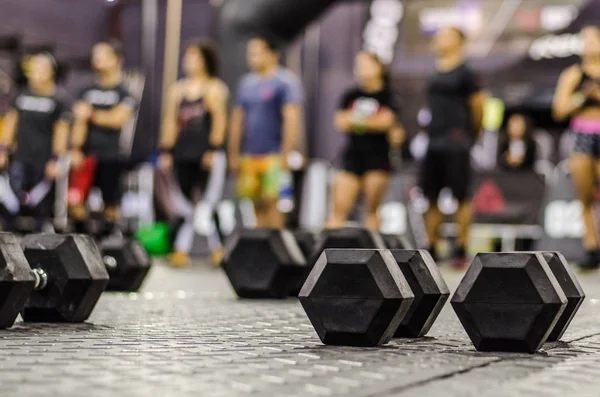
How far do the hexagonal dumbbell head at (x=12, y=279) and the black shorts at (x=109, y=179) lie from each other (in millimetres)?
4660

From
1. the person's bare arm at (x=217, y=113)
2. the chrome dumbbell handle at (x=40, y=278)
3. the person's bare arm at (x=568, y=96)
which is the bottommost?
the chrome dumbbell handle at (x=40, y=278)

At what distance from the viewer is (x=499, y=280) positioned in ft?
5.03

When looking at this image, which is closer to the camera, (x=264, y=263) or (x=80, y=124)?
(x=264, y=263)

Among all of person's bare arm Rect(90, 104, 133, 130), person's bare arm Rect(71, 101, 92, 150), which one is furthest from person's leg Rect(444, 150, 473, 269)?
person's bare arm Rect(71, 101, 92, 150)

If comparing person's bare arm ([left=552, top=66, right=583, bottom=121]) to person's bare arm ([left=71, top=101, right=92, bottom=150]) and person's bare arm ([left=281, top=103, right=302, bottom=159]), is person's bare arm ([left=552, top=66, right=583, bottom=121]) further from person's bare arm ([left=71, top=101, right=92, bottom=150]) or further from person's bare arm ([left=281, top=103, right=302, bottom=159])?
person's bare arm ([left=71, top=101, right=92, bottom=150])

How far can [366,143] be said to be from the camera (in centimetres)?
554

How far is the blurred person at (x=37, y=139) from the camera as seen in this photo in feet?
21.3

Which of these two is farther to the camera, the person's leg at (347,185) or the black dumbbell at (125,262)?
the person's leg at (347,185)

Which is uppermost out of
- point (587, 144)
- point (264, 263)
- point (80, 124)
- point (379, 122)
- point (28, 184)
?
point (587, 144)

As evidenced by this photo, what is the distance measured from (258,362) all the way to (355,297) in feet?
0.77

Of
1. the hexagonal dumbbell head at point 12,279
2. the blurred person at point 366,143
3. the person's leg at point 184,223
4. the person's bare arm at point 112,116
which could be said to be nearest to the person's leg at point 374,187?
the blurred person at point 366,143

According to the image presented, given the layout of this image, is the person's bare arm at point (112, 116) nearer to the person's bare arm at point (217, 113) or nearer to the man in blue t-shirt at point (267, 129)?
the person's bare arm at point (217, 113)

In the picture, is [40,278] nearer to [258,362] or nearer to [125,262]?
[258,362]

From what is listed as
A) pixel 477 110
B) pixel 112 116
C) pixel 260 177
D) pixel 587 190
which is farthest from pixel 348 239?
pixel 112 116
